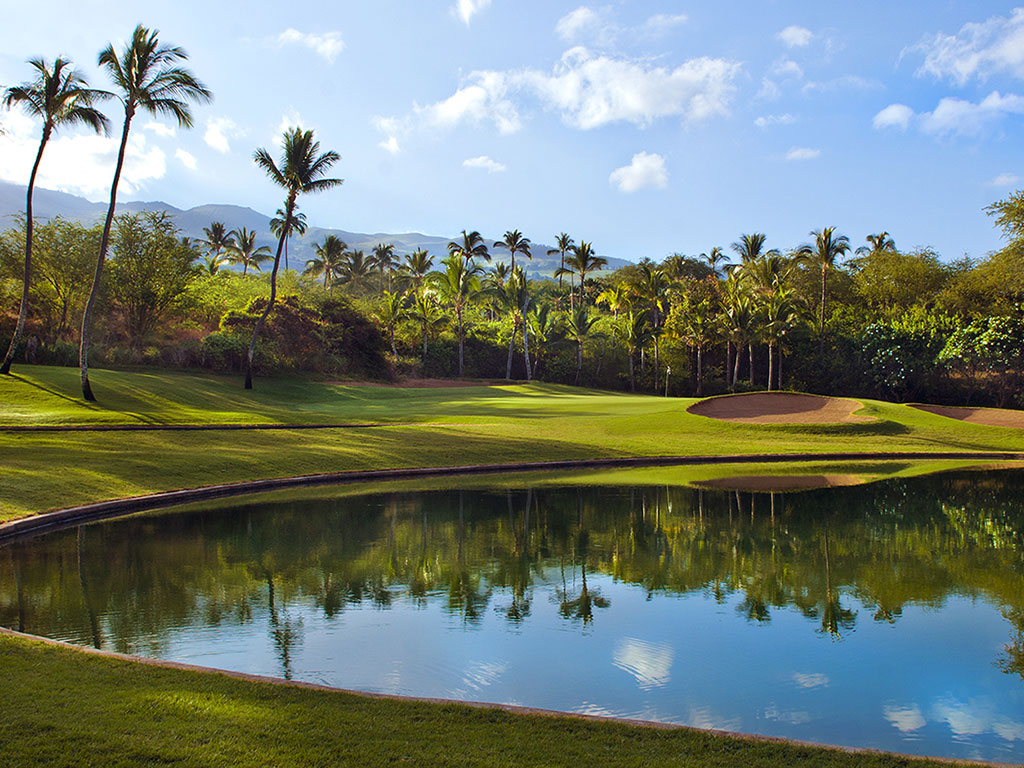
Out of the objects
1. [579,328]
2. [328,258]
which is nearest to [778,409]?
[579,328]

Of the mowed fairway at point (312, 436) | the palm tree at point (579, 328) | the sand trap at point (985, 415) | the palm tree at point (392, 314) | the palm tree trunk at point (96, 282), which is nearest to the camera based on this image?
the mowed fairway at point (312, 436)

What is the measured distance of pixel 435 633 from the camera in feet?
26.6

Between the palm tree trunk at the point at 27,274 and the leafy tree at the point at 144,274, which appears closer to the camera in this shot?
the palm tree trunk at the point at 27,274

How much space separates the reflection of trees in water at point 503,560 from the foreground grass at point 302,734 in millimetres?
1868

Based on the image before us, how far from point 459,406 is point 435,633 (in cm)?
3193

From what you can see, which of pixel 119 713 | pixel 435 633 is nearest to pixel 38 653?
pixel 119 713

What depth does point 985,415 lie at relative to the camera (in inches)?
1490

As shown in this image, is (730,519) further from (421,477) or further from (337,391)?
(337,391)

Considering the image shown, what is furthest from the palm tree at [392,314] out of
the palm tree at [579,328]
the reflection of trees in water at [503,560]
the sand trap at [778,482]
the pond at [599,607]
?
the pond at [599,607]

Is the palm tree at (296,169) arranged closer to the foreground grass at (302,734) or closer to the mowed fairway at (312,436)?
the mowed fairway at (312,436)

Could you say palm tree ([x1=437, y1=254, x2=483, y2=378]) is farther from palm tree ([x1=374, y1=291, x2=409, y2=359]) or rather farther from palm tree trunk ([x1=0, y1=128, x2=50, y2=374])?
palm tree trunk ([x1=0, y1=128, x2=50, y2=374])

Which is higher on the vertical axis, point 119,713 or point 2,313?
point 2,313

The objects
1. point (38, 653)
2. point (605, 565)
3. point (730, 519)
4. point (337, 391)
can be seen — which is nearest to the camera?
point (38, 653)

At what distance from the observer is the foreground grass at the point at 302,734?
466cm
